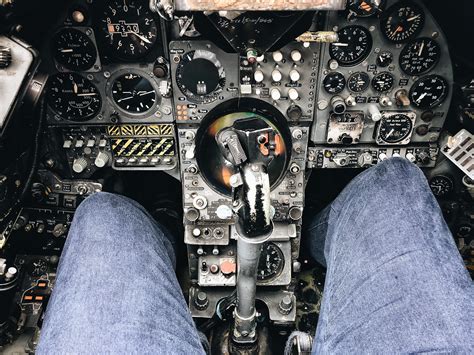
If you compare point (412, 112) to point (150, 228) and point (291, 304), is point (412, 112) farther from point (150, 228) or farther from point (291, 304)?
point (150, 228)

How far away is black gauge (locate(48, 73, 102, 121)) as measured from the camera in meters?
2.63

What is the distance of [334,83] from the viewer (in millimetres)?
2627

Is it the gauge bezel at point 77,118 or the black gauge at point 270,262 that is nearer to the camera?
the gauge bezel at point 77,118

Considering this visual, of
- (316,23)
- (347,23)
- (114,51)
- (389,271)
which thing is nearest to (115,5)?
(114,51)

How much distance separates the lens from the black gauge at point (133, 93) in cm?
264

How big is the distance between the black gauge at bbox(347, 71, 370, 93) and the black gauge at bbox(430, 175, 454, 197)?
2.57 ft

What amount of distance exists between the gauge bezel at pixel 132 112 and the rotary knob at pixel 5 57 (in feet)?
2.12

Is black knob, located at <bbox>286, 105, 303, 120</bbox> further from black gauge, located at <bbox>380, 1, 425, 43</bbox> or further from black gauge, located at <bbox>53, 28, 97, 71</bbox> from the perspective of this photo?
black gauge, located at <bbox>53, 28, 97, 71</bbox>

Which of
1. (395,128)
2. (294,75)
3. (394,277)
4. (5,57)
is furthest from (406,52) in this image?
(5,57)

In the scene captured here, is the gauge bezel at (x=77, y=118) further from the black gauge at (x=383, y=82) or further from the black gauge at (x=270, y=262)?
the black gauge at (x=383, y=82)

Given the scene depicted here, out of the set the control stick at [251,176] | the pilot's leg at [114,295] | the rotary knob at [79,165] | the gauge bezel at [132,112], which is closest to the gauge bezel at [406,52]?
the control stick at [251,176]

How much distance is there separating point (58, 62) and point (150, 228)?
1.03 metres

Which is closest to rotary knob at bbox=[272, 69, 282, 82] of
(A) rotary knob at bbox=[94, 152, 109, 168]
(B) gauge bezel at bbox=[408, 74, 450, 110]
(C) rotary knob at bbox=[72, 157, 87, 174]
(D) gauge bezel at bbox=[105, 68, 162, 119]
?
(D) gauge bezel at bbox=[105, 68, 162, 119]

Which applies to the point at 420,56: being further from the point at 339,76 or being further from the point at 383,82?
the point at 339,76
